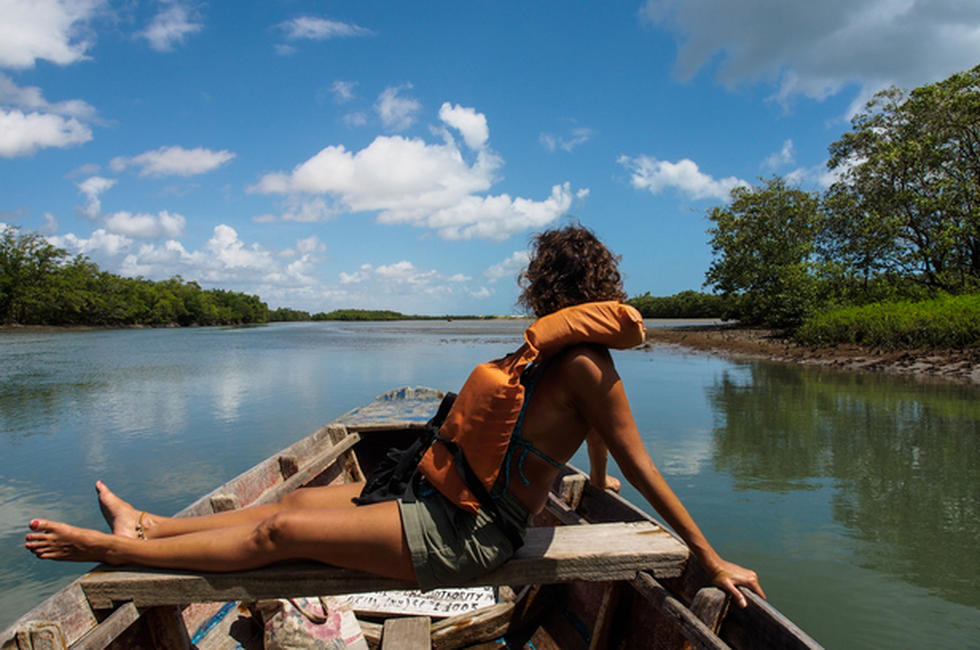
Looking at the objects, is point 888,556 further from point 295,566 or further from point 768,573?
point 295,566

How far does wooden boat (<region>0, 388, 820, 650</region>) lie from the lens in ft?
6.40

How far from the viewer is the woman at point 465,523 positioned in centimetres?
193

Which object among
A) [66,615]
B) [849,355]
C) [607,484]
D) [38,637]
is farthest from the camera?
[849,355]

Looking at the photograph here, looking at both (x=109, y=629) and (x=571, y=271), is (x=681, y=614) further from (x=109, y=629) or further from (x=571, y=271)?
(x=109, y=629)

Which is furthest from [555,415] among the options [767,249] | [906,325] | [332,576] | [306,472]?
[767,249]

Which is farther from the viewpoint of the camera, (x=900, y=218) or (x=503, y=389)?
(x=900, y=218)

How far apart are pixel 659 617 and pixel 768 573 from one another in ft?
10.4

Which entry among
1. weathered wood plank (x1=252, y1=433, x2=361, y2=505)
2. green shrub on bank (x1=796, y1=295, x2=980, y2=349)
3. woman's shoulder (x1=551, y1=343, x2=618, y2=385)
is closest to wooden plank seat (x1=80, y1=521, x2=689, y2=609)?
woman's shoulder (x1=551, y1=343, x2=618, y2=385)

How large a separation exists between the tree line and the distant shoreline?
4.14 feet

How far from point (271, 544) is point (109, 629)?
0.62 m

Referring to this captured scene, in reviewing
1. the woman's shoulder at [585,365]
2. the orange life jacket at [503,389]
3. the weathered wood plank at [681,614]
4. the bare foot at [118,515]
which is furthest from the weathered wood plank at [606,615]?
the bare foot at [118,515]

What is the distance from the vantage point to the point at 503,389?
1.90 metres

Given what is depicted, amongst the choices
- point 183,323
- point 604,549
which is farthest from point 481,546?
point 183,323

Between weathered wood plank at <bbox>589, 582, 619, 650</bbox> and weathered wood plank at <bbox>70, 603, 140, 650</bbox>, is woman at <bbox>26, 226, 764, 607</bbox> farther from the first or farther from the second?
weathered wood plank at <bbox>589, 582, 619, 650</bbox>
